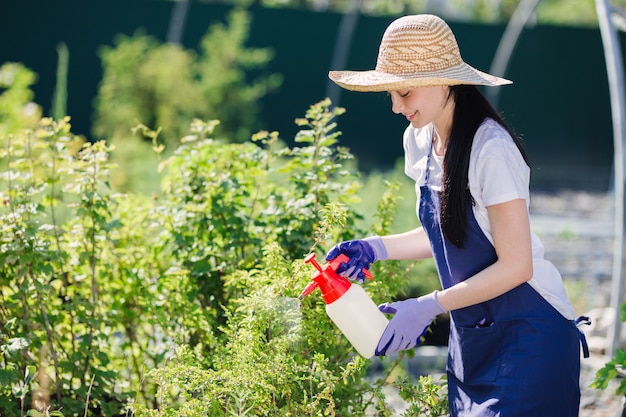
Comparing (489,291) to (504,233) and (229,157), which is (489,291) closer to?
(504,233)

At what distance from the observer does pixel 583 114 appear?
14516 mm

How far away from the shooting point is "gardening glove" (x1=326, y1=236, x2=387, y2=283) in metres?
2.17

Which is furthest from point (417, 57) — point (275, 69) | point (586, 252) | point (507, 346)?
point (275, 69)

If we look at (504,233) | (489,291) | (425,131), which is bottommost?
(489,291)

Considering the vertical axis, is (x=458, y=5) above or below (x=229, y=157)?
above

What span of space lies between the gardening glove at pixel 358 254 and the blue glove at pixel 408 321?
0.53ft

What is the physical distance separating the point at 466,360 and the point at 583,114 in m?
13.1

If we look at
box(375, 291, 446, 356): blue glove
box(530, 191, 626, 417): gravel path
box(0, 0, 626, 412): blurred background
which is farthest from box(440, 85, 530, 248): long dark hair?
box(0, 0, 626, 412): blurred background

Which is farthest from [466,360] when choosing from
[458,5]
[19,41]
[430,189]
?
[458,5]

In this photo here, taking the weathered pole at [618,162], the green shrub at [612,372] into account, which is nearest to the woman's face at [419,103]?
the green shrub at [612,372]

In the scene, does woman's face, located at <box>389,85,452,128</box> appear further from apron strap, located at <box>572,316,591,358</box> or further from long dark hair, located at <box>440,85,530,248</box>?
apron strap, located at <box>572,316,591,358</box>

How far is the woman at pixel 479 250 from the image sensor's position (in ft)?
6.44

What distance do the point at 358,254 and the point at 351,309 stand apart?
9.7 inches

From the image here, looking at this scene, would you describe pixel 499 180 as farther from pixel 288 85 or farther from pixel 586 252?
pixel 288 85
